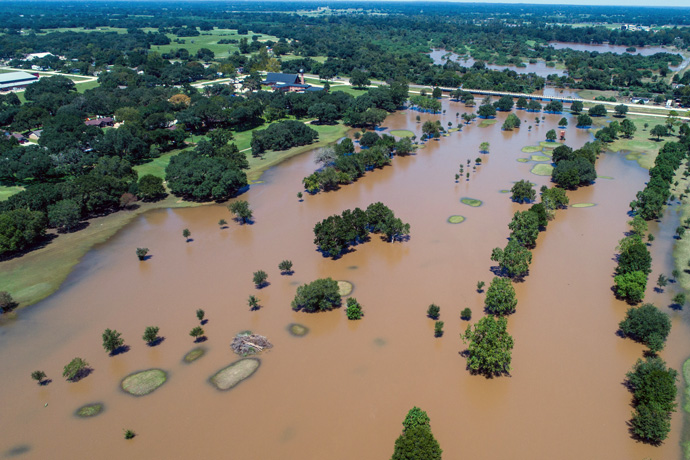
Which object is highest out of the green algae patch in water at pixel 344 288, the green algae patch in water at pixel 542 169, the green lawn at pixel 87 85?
the green lawn at pixel 87 85

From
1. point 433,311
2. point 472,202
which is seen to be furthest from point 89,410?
point 472,202

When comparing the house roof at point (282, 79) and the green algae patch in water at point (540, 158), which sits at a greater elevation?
the house roof at point (282, 79)

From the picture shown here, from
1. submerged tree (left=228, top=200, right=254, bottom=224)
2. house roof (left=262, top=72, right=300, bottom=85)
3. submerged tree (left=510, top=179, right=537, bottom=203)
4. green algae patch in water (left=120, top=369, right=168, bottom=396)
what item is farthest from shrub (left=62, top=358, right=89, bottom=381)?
house roof (left=262, top=72, right=300, bottom=85)

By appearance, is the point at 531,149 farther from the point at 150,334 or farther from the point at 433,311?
the point at 150,334

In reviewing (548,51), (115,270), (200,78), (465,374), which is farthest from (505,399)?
(548,51)

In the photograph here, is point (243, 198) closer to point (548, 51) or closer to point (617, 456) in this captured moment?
point (617, 456)

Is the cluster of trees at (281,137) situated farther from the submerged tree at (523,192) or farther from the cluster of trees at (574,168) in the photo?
the cluster of trees at (574,168)

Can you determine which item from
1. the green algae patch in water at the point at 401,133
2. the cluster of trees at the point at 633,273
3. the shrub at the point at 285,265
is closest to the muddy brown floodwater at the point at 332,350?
the shrub at the point at 285,265
